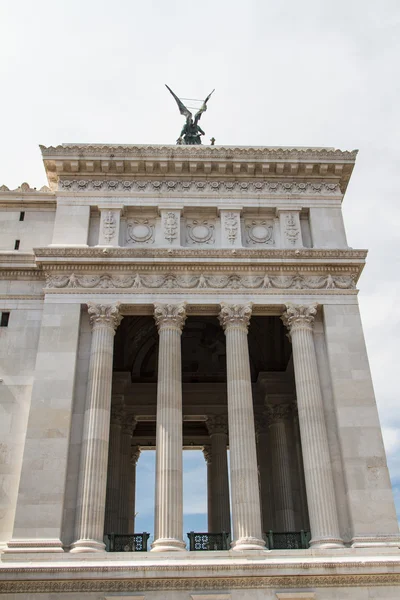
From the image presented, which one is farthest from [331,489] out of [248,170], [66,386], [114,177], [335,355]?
[114,177]

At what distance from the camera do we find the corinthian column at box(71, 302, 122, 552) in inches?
1008

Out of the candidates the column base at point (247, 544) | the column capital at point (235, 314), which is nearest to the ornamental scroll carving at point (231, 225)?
the column capital at point (235, 314)

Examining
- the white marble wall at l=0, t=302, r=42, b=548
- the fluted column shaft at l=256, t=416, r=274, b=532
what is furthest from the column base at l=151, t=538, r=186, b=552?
the fluted column shaft at l=256, t=416, r=274, b=532

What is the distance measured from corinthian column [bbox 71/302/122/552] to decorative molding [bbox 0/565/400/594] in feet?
4.74

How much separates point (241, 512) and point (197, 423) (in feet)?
61.0

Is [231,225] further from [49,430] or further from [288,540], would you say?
[288,540]

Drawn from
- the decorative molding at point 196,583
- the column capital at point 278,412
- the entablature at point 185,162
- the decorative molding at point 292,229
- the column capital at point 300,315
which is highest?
the entablature at point 185,162

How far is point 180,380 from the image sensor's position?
97.3 ft

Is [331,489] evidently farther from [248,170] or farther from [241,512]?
[248,170]

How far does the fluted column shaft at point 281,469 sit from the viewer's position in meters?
34.8

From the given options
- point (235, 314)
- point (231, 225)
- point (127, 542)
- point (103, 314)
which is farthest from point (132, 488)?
point (231, 225)

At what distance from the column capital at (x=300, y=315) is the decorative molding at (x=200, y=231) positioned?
558 centimetres

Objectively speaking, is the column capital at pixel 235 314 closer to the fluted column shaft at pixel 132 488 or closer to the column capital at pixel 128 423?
the column capital at pixel 128 423

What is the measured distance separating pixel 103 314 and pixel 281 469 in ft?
45.8
